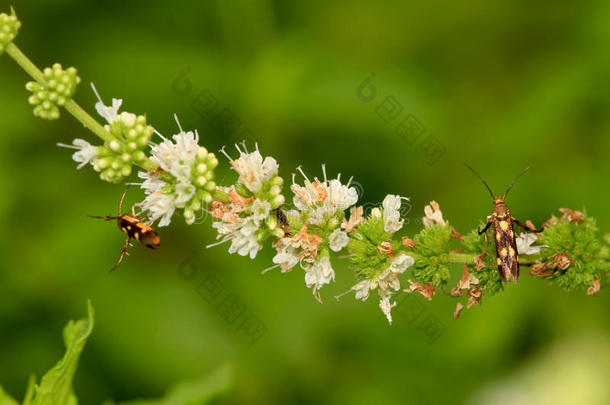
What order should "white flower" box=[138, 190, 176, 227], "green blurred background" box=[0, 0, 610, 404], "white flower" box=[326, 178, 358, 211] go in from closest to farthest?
1. "white flower" box=[138, 190, 176, 227]
2. "white flower" box=[326, 178, 358, 211]
3. "green blurred background" box=[0, 0, 610, 404]

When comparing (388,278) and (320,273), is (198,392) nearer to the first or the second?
(320,273)

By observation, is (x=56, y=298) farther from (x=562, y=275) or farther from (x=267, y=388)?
(x=562, y=275)

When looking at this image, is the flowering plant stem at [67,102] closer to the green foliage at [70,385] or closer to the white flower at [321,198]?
the green foliage at [70,385]

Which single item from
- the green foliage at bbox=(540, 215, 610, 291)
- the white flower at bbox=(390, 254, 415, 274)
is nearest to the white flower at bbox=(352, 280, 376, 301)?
the white flower at bbox=(390, 254, 415, 274)

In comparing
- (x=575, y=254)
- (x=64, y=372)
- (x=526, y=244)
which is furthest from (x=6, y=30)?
(x=575, y=254)

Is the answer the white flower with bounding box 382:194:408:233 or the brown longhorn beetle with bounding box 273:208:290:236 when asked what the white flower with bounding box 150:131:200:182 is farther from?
the white flower with bounding box 382:194:408:233
